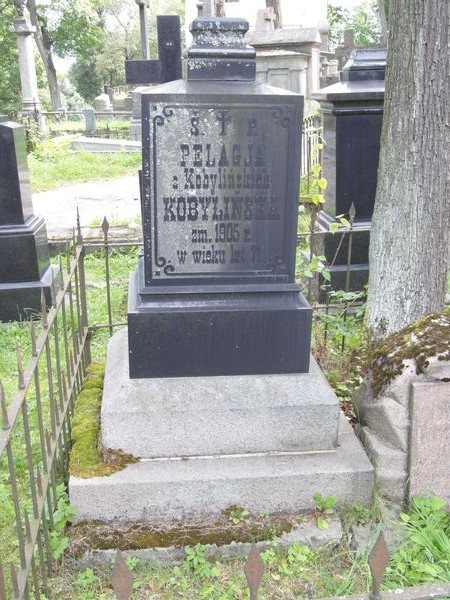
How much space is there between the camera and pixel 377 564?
147 cm

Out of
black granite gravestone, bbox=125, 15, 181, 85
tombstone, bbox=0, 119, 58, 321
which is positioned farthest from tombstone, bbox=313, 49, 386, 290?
tombstone, bbox=0, 119, 58, 321

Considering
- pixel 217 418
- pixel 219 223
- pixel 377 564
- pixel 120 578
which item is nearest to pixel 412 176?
pixel 219 223

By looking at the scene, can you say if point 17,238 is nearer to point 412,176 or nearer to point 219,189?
point 219,189

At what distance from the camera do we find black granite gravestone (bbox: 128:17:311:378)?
2848 millimetres

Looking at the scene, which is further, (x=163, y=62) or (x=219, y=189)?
(x=163, y=62)

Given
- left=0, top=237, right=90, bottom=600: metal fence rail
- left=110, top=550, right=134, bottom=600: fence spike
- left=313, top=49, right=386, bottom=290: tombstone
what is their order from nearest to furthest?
1. left=110, top=550, right=134, bottom=600: fence spike
2. left=0, top=237, right=90, bottom=600: metal fence rail
3. left=313, top=49, right=386, bottom=290: tombstone

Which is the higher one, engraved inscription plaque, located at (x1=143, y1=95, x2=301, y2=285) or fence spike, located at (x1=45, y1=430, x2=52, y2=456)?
engraved inscription plaque, located at (x1=143, y1=95, x2=301, y2=285)

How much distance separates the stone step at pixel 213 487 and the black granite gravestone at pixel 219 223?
0.46 metres

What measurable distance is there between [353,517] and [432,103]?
2349 mm

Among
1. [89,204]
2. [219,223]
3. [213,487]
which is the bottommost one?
[89,204]

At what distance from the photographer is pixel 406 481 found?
2.80 m

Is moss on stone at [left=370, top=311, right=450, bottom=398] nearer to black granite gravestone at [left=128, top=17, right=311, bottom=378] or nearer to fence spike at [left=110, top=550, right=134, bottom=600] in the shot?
black granite gravestone at [left=128, top=17, right=311, bottom=378]

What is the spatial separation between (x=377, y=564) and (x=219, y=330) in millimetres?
1691

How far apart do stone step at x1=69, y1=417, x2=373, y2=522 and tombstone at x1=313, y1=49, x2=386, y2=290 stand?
9.59 ft
